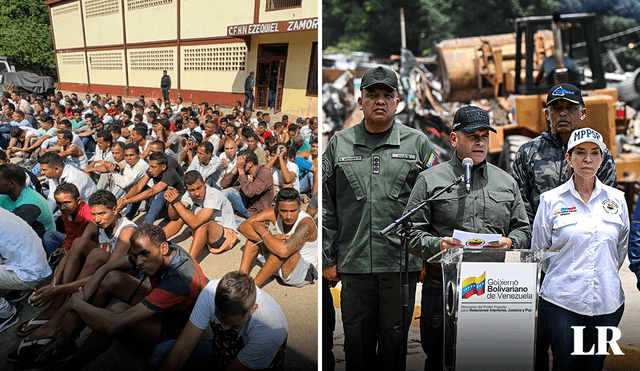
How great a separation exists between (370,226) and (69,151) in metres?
1.73

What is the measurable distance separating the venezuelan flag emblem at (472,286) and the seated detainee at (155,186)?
1545mm

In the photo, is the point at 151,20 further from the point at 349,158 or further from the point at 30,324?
the point at 30,324

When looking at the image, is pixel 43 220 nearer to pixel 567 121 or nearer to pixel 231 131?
→ pixel 231 131

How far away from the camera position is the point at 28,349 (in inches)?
134

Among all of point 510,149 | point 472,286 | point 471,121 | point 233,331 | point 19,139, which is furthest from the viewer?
point 510,149

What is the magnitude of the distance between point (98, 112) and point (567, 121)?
2.63 meters

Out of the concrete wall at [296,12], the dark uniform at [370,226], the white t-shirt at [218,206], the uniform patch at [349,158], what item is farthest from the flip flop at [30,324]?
the concrete wall at [296,12]

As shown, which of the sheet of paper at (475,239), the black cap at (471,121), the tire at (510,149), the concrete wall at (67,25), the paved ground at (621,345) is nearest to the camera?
the sheet of paper at (475,239)

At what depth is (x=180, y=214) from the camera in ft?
11.2

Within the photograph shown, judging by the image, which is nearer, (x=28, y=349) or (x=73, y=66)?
(x=28, y=349)

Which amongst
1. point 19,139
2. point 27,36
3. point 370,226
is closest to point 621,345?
point 370,226

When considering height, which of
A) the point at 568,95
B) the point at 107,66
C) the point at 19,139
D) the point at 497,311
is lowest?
the point at 497,311

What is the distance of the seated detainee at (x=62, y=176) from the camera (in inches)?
138

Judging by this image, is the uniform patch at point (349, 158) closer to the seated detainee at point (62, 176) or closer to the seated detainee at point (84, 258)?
the seated detainee at point (84, 258)
